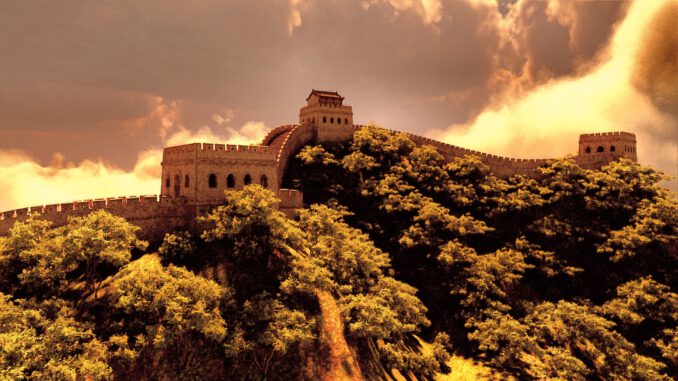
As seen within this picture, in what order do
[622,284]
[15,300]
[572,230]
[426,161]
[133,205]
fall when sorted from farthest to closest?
[426,161], [572,230], [622,284], [133,205], [15,300]

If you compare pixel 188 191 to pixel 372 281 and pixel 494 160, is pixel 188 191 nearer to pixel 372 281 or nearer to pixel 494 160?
pixel 372 281

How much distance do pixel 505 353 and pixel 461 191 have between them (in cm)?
2591

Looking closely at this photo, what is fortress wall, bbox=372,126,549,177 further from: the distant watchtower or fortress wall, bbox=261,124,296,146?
fortress wall, bbox=261,124,296,146

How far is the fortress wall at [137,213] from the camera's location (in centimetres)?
3816

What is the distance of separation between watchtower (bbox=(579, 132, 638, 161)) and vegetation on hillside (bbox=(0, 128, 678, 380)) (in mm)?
15228

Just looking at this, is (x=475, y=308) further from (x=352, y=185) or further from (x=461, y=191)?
(x=352, y=185)

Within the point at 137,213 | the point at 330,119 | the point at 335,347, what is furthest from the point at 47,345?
the point at 330,119

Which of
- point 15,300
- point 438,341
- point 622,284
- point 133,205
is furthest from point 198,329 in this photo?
point 622,284

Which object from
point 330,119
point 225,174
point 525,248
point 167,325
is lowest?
point 167,325

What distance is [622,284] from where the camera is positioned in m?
55.6

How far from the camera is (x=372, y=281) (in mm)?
45594

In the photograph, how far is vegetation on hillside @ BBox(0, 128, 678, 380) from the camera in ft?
106

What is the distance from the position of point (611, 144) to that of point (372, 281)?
6314 centimetres

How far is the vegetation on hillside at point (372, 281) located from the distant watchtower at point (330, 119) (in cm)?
273
